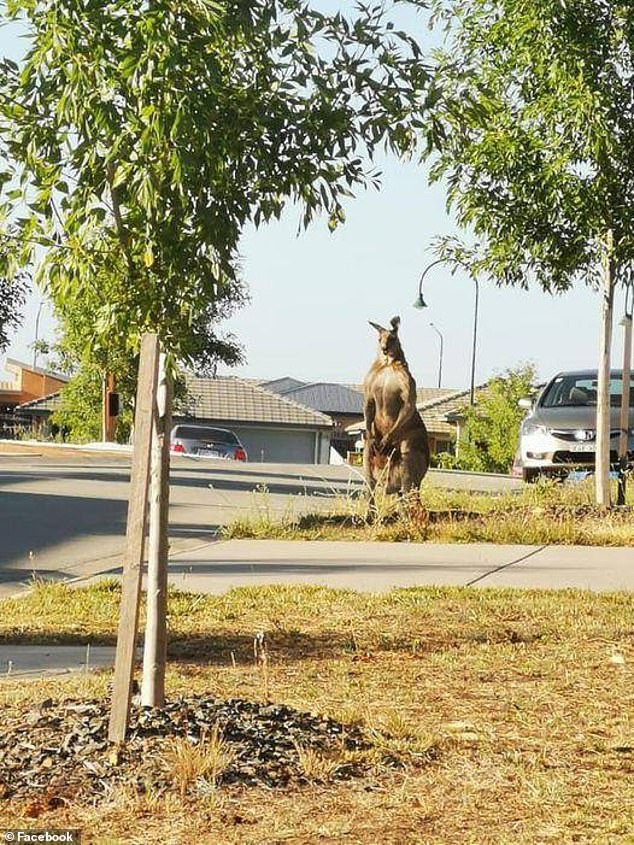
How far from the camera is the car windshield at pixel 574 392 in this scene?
74.9 feet

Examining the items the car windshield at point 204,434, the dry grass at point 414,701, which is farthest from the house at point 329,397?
the dry grass at point 414,701

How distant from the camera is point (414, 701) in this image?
7305 millimetres

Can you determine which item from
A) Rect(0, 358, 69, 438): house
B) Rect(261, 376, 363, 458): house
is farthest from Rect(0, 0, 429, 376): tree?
Rect(261, 376, 363, 458): house

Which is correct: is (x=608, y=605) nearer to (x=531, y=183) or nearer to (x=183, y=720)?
(x=183, y=720)

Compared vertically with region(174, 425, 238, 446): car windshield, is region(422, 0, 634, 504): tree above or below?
above

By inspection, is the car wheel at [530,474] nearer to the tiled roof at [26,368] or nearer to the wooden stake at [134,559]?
the wooden stake at [134,559]

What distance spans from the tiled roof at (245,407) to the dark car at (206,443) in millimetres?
34470

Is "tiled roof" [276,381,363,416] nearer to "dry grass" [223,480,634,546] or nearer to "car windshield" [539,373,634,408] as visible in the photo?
"car windshield" [539,373,634,408]

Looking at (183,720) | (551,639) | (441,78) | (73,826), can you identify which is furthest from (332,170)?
(551,639)

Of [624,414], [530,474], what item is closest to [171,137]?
[624,414]

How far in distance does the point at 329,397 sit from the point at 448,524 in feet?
294

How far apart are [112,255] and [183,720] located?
1789mm

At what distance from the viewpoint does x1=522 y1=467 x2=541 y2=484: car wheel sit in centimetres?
2215

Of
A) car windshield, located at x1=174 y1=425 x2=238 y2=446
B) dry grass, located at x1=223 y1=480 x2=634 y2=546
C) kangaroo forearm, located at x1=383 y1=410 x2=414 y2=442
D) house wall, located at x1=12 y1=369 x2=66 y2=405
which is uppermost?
house wall, located at x1=12 y1=369 x2=66 y2=405
